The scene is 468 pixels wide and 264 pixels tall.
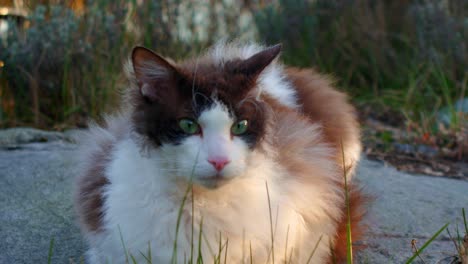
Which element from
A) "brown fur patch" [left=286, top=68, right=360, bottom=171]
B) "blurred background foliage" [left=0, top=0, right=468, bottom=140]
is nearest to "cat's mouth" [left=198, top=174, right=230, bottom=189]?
"brown fur patch" [left=286, top=68, right=360, bottom=171]

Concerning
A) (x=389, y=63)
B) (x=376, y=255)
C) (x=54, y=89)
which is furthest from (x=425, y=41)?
(x=376, y=255)

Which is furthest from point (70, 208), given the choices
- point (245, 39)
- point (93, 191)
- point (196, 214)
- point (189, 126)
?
point (245, 39)

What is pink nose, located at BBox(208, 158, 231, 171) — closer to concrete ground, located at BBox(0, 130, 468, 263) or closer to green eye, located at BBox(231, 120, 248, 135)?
green eye, located at BBox(231, 120, 248, 135)

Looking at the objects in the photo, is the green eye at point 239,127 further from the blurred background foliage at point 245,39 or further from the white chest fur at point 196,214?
the blurred background foliage at point 245,39

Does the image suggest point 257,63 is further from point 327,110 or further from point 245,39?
point 245,39

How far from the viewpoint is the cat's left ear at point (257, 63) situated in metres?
1.84

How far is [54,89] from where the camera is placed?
438 centimetres

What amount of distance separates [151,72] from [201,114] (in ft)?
0.77

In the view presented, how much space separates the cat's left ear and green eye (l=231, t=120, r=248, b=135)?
182mm

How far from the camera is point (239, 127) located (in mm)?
1745

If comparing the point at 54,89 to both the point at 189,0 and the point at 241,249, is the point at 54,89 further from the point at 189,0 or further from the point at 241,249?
the point at 241,249

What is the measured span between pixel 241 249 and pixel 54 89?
2968 millimetres

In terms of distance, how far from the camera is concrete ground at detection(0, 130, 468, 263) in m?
2.31

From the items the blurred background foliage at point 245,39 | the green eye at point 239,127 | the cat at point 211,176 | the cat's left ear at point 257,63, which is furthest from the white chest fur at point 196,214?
the blurred background foliage at point 245,39
